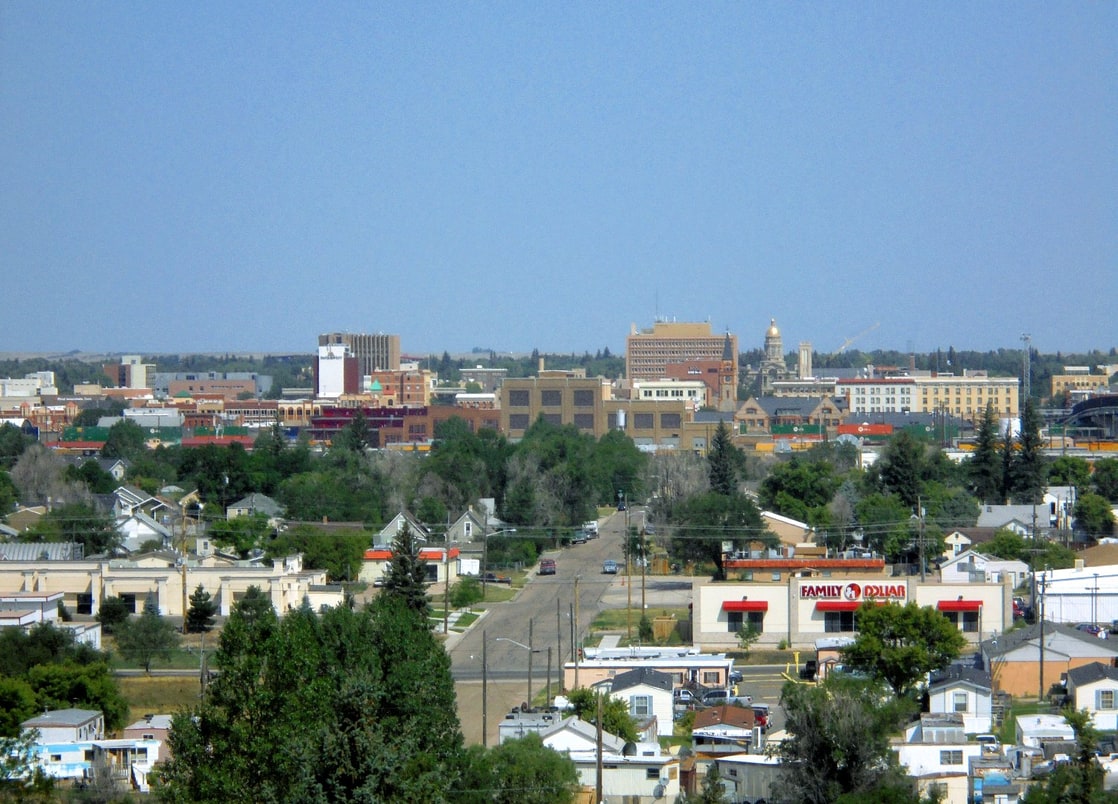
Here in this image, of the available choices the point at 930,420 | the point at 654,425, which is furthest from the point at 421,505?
the point at 930,420

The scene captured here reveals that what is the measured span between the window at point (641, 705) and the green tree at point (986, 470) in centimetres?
3898

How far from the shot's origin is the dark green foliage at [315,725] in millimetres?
20156

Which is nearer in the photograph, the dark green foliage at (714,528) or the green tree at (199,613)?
the green tree at (199,613)

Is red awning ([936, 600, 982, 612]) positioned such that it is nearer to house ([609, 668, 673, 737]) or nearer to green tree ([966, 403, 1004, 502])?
house ([609, 668, 673, 737])

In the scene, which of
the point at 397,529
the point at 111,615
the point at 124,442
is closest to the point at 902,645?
the point at 111,615

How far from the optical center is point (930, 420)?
387 ft

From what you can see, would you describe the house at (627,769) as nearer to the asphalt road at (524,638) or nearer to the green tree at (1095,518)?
the asphalt road at (524,638)

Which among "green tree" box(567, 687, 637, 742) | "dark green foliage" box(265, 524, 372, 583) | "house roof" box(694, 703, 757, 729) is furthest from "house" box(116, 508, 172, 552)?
"house roof" box(694, 703, 757, 729)

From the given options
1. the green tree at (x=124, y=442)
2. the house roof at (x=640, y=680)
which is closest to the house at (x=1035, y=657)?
the house roof at (x=640, y=680)

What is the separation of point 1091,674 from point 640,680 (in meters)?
7.97

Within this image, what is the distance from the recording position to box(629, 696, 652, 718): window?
102 feet

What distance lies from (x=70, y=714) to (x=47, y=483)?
4055cm

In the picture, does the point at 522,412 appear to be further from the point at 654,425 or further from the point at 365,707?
the point at 365,707

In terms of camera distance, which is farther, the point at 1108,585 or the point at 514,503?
the point at 514,503
